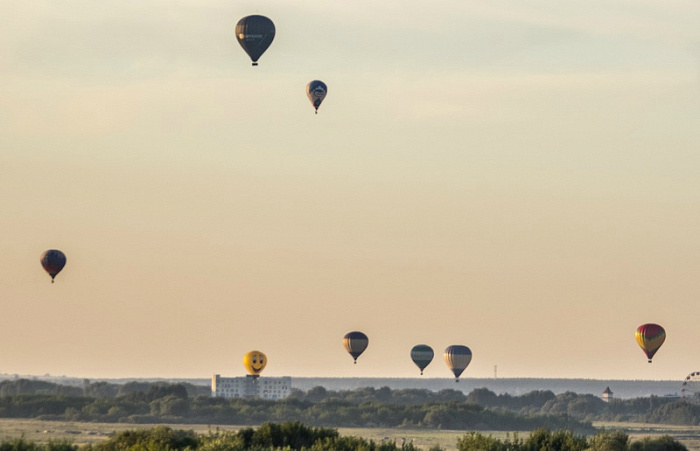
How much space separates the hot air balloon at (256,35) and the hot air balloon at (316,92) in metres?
16.7

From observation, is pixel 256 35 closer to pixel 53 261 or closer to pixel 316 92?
pixel 316 92

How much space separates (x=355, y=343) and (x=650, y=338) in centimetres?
4668

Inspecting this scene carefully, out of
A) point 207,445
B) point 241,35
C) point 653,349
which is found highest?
point 241,35

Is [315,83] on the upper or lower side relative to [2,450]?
upper

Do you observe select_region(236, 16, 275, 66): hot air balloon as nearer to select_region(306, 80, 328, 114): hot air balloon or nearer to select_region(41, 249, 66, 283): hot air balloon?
select_region(306, 80, 328, 114): hot air balloon

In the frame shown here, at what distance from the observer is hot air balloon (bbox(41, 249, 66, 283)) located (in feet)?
510

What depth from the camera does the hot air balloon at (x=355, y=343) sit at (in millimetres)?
197875

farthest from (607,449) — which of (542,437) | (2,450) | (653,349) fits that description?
(653,349)

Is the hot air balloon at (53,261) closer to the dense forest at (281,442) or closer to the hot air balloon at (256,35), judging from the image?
the hot air balloon at (256,35)

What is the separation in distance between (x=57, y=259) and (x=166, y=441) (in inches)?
3223

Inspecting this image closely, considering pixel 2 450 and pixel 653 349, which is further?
pixel 653 349

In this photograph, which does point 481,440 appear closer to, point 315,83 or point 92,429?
point 315,83

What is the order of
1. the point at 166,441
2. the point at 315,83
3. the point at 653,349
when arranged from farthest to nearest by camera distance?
the point at 653,349
the point at 315,83
the point at 166,441

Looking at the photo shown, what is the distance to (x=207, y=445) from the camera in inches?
2874
